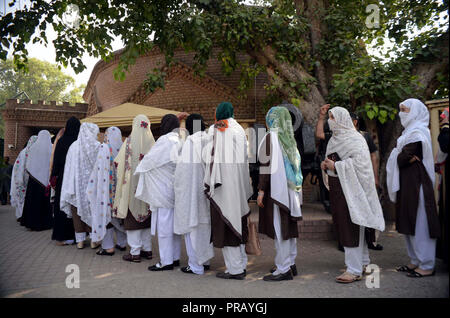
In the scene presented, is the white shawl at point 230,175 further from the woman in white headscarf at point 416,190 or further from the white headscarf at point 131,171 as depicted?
the woman in white headscarf at point 416,190

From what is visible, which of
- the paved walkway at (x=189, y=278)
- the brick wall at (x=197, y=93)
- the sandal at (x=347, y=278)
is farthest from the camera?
the brick wall at (x=197, y=93)

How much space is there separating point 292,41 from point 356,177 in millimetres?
4740

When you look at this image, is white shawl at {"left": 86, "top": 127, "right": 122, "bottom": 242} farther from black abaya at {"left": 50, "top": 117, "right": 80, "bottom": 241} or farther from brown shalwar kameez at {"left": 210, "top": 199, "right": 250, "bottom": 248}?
brown shalwar kameez at {"left": 210, "top": 199, "right": 250, "bottom": 248}

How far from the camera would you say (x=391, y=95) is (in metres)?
6.34

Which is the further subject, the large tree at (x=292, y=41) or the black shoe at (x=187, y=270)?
the large tree at (x=292, y=41)

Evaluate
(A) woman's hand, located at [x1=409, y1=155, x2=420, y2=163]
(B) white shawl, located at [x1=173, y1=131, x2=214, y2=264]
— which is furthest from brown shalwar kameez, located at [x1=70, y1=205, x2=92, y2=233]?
(A) woman's hand, located at [x1=409, y1=155, x2=420, y2=163]

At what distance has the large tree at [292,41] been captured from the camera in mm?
6551

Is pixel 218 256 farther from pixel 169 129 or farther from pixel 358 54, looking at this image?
pixel 358 54

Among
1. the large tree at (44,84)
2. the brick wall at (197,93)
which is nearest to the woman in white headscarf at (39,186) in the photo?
the brick wall at (197,93)

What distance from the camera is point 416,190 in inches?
149

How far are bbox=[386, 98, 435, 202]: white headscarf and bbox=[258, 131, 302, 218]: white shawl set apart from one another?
1193mm

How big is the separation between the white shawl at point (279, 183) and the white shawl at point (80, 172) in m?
2.99

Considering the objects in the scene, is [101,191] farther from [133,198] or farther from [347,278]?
[347,278]
